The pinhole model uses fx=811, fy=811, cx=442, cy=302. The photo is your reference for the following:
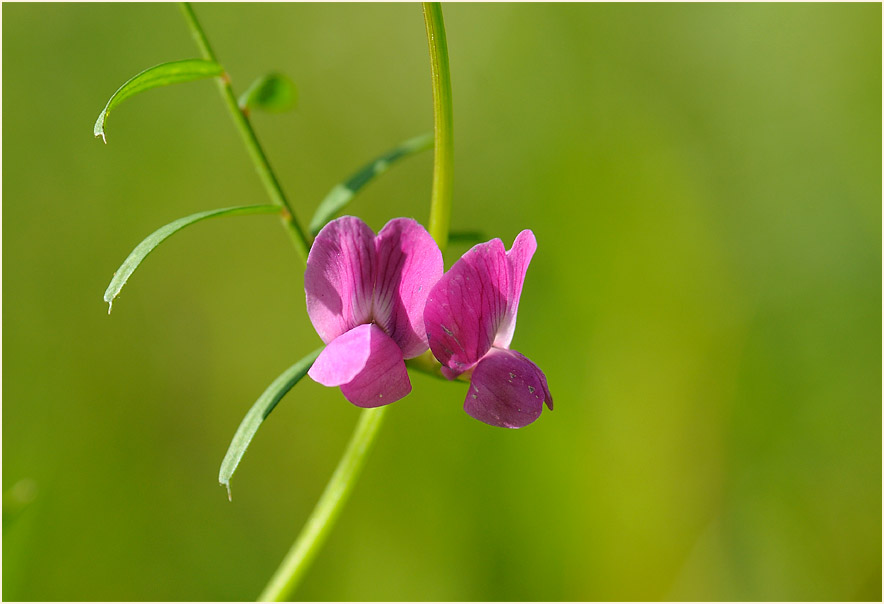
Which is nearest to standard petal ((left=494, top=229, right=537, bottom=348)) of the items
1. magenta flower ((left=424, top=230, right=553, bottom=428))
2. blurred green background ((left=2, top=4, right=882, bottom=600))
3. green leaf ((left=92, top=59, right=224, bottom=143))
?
magenta flower ((left=424, top=230, right=553, bottom=428))

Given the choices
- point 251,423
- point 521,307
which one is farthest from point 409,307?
point 521,307

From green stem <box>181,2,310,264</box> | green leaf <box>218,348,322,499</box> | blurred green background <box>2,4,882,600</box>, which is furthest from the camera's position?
blurred green background <box>2,4,882,600</box>

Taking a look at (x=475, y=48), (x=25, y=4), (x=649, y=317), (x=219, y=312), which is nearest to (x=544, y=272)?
(x=649, y=317)

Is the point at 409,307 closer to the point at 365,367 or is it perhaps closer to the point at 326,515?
the point at 365,367

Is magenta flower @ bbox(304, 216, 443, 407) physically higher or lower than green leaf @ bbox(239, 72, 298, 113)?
lower

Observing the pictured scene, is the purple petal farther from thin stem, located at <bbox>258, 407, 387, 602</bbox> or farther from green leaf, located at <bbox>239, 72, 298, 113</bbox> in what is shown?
green leaf, located at <bbox>239, 72, 298, 113</bbox>

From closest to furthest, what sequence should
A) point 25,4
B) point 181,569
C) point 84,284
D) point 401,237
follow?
point 401,237 → point 181,569 → point 84,284 → point 25,4

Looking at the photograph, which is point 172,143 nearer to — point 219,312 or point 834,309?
point 219,312

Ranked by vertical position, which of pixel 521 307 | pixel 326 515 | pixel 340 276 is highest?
pixel 340 276
